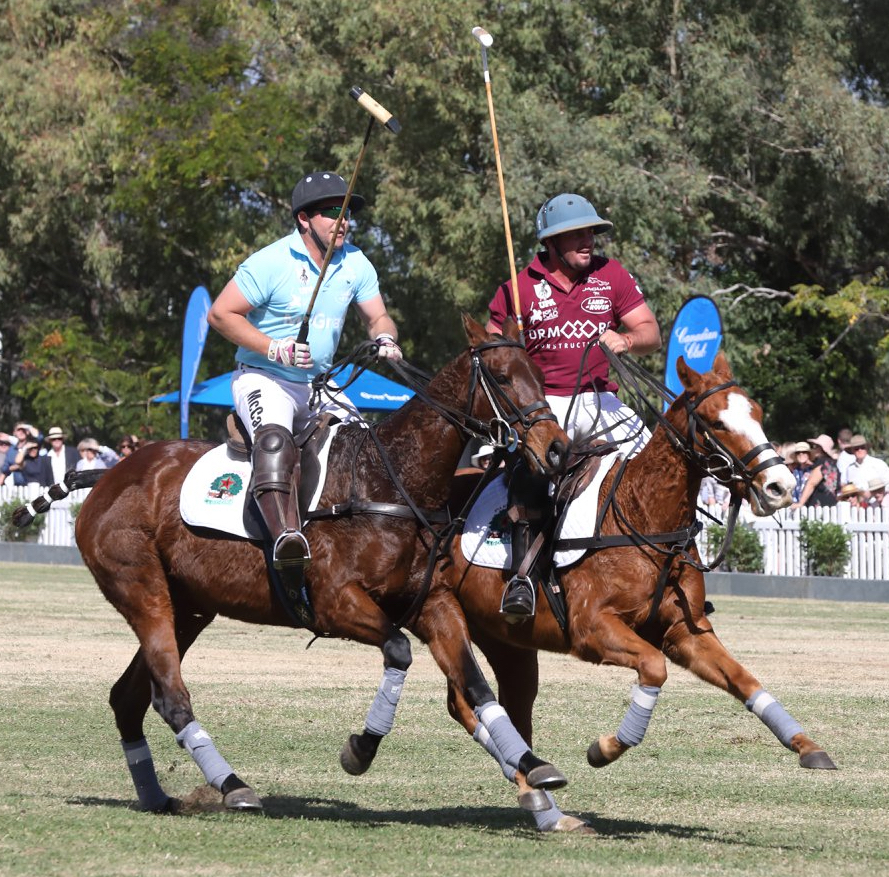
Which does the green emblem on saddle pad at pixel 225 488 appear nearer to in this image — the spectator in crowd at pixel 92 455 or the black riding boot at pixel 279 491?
the black riding boot at pixel 279 491

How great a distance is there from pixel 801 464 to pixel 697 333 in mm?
2898

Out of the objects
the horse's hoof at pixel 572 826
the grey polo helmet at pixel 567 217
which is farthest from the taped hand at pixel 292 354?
the horse's hoof at pixel 572 826

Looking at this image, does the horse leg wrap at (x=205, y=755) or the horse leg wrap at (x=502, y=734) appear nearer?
the horse leg wrap at (x=502, y=734)

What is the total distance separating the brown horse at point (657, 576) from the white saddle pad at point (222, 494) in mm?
871

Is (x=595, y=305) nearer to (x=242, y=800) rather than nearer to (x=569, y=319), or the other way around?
(x=569, y=319)

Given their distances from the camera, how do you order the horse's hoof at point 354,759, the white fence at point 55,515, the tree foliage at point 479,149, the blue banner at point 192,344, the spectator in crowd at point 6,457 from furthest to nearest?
1. the tree foliage at point 479,149
2. the spectator in crowd at point 6,457
3. the white fence at point 55,515
4. the blue banner at point 192,344
5. the horse's hoof at point 354,759

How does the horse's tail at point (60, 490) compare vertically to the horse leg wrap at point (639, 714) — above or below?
above

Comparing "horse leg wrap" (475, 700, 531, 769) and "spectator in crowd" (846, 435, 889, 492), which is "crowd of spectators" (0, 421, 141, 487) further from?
"horse leg wrap" (475, 700, 531, 769)

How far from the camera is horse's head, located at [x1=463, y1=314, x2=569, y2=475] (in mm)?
7043

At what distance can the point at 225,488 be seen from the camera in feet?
25.8

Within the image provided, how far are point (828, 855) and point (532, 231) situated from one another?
22.3 metres

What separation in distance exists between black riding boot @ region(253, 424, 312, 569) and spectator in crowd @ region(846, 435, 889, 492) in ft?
49.6

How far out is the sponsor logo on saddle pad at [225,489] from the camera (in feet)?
25.7

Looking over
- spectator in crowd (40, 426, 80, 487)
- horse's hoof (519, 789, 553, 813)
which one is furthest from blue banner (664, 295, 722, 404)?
horse's hoof (519, 789, 553, 813)
